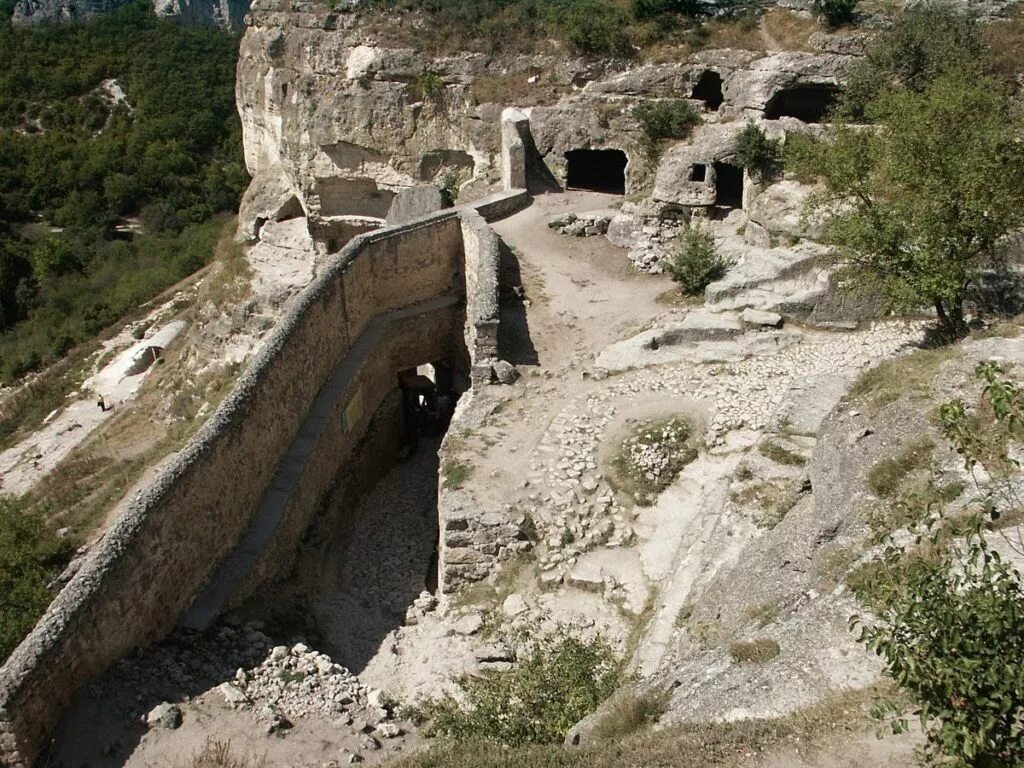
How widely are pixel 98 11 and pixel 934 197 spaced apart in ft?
233

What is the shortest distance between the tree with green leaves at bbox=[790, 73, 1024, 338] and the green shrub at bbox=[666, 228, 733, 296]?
9.94 feet

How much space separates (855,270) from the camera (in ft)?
35.7

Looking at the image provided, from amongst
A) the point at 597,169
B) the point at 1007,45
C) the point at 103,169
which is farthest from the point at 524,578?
the point at 103,169

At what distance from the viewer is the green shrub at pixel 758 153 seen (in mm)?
16234

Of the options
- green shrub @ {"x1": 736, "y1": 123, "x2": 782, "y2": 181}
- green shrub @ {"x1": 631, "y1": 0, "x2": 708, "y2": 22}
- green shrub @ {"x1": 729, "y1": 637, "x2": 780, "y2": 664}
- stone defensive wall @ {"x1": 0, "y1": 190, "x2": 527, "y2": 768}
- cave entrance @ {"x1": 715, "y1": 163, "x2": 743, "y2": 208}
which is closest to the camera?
green shrub @ {"x1": 729, "y1": 637, "x2": 780, "y2": 664}

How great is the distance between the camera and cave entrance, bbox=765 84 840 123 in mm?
18984

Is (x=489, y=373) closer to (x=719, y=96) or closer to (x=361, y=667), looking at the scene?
(x=361, y=667)

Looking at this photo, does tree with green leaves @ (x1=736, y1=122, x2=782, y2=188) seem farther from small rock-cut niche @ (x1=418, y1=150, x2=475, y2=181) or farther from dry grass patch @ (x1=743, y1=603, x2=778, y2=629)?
dry grass patch @ (x1=743, y1=603, x2=778, y2=629)

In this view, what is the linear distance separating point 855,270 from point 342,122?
15.2 meters

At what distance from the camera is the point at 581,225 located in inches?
677

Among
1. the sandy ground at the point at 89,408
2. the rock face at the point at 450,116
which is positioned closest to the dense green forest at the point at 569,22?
the rock face at the point at 450,116

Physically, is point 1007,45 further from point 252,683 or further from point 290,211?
point 290,211

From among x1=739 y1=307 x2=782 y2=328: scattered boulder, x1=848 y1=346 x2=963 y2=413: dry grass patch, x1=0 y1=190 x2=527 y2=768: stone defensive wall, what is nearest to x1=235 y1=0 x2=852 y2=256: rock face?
x1=0 y1=190 x2=527 y2=768: stone defensive wall

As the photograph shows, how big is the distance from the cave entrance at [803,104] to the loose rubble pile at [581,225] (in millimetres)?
4943
